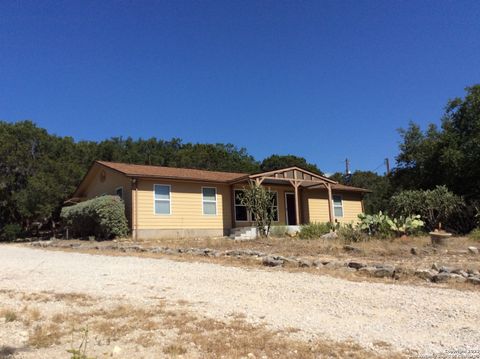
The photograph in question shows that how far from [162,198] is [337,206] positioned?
1105 cm

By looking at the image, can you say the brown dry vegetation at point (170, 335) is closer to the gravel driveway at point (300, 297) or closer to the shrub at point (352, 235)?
the gravel driveway at point (300, 297)

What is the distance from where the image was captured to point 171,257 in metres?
11.0

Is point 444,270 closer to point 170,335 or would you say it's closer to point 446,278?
point 446,278

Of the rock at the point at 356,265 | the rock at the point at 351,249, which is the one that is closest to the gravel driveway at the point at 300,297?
the rock at the point at 356,265

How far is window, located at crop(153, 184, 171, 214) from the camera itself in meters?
18.4

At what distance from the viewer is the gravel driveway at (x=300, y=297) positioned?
4238mm

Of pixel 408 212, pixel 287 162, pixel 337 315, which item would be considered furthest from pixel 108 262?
pixel 287 162

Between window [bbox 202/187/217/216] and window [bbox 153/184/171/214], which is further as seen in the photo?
window [bbox 202/187/217/216]

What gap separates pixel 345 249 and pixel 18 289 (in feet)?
25.6

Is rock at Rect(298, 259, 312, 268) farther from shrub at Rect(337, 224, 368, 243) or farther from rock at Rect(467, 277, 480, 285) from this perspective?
shrub at Rect(337, 224, 368, 243)

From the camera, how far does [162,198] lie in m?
18.6

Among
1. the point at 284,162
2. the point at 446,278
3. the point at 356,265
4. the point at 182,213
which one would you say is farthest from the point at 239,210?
the point at 284,162

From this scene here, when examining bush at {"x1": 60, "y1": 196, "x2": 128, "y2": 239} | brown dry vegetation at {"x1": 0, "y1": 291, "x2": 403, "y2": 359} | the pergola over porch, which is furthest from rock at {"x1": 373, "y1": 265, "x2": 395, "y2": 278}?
bush at {"x1": 60, "y1": 196, "x2": 128, "y2": 239}

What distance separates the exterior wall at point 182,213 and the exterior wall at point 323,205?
197 inches
